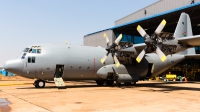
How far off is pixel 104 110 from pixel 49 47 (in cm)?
1331

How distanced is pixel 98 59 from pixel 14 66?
8910 millimetres

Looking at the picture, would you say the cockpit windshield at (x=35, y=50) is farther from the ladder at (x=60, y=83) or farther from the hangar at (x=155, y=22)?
the hangar at (x=155, y=22)

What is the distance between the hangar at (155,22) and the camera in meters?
34.2

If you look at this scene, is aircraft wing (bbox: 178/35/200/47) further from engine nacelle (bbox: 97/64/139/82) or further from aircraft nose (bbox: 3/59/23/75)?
aircraft nose (bbox: 3/59/23/75)

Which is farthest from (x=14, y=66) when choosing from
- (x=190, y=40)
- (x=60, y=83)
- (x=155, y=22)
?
(x=155, y=22)

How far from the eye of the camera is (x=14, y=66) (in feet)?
62.8

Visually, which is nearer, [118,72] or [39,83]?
[39,83]

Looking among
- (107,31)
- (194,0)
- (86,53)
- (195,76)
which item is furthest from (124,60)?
(195,76)

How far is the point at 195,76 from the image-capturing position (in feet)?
154

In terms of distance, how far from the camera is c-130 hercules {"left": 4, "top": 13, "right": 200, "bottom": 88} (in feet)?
63.9

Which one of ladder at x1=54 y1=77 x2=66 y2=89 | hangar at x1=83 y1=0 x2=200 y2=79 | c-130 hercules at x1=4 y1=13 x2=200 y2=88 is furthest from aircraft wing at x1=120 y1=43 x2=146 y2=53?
hangar at x1=83 y1=0 x2=200 y2=79

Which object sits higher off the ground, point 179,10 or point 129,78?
point 179,10

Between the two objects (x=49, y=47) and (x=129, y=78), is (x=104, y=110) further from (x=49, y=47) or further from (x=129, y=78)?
(x=129, y=78)

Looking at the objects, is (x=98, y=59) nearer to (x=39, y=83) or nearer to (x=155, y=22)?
(x=39, y=83)
